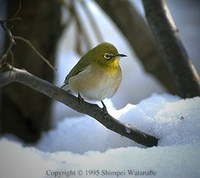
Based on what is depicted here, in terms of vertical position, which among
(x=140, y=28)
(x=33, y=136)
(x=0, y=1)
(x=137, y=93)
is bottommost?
(x=137, y=93)

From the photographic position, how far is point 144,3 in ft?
5.80

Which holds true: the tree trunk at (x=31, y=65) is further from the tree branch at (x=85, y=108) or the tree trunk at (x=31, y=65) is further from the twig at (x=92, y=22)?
the tree branch at (x=85, y=108)

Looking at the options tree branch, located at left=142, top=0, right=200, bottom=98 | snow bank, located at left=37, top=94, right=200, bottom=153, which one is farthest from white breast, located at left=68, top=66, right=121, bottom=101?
tree branch, located at left=142, top=0, right=200, bottom=98

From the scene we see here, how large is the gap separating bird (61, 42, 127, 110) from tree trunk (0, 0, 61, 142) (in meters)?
0.79

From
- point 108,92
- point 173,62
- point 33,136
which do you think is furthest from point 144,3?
point 33,136

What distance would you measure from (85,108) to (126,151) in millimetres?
164

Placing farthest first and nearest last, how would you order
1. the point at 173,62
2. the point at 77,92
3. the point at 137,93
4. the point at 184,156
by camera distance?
the point at 137,93
the point at 173,62
the point at 77,92
the point at 184,156

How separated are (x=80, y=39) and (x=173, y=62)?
0.58m

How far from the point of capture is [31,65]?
7.47ft

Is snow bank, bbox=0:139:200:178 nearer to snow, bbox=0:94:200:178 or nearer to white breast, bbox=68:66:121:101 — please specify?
snow, bbox=0:94:200:178

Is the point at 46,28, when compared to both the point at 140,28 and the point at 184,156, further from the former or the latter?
the point at 184,156

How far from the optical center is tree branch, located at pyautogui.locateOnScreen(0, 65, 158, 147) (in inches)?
49.2

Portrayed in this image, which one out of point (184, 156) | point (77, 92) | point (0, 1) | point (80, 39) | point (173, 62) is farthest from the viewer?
point (80, 39)

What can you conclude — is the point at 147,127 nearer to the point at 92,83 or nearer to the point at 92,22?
the point at 92,83
